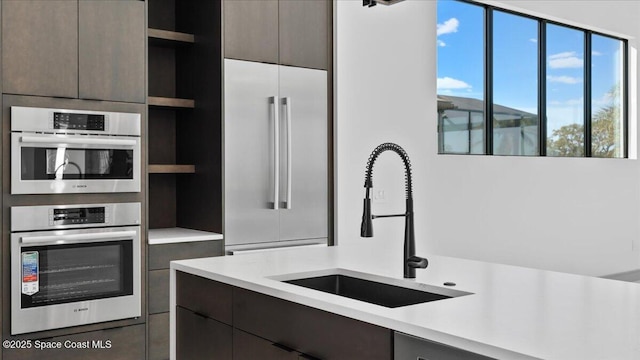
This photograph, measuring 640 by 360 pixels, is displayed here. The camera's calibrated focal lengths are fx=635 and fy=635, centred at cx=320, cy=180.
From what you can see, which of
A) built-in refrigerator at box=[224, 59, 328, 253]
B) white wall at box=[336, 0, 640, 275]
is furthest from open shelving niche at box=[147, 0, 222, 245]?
white wall at box=[336, 0, 640, 275]

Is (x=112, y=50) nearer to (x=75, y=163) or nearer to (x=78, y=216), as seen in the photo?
(x=75, y=163)

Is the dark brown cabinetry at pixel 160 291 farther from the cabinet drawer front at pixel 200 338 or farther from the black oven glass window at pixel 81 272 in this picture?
the cabinet drawer front at pixel 200 338

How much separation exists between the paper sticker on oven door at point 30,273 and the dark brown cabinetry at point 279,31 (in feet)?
5.55

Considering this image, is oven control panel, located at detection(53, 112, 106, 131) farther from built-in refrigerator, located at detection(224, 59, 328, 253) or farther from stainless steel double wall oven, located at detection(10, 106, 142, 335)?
built-in refrigerator, located at detection(224, 59, 328, 253)

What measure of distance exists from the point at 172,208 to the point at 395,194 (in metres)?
1.73

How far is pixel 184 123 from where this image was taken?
4.51m

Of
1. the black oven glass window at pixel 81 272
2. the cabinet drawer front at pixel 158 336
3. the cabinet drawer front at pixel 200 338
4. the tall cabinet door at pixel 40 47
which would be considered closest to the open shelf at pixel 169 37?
the tall cabinet door at pixel 40 47

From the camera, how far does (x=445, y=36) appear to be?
19.1ft

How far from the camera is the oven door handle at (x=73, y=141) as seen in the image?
3387mm

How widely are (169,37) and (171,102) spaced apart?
43 centimetres

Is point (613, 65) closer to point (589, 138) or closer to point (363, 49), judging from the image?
point (589, 138)

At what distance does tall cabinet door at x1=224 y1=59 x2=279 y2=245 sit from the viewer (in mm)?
4090

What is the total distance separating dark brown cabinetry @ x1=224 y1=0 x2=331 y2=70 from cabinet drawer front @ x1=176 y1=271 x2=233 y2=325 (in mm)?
1921

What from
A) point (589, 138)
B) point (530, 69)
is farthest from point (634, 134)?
point (530, 69)
